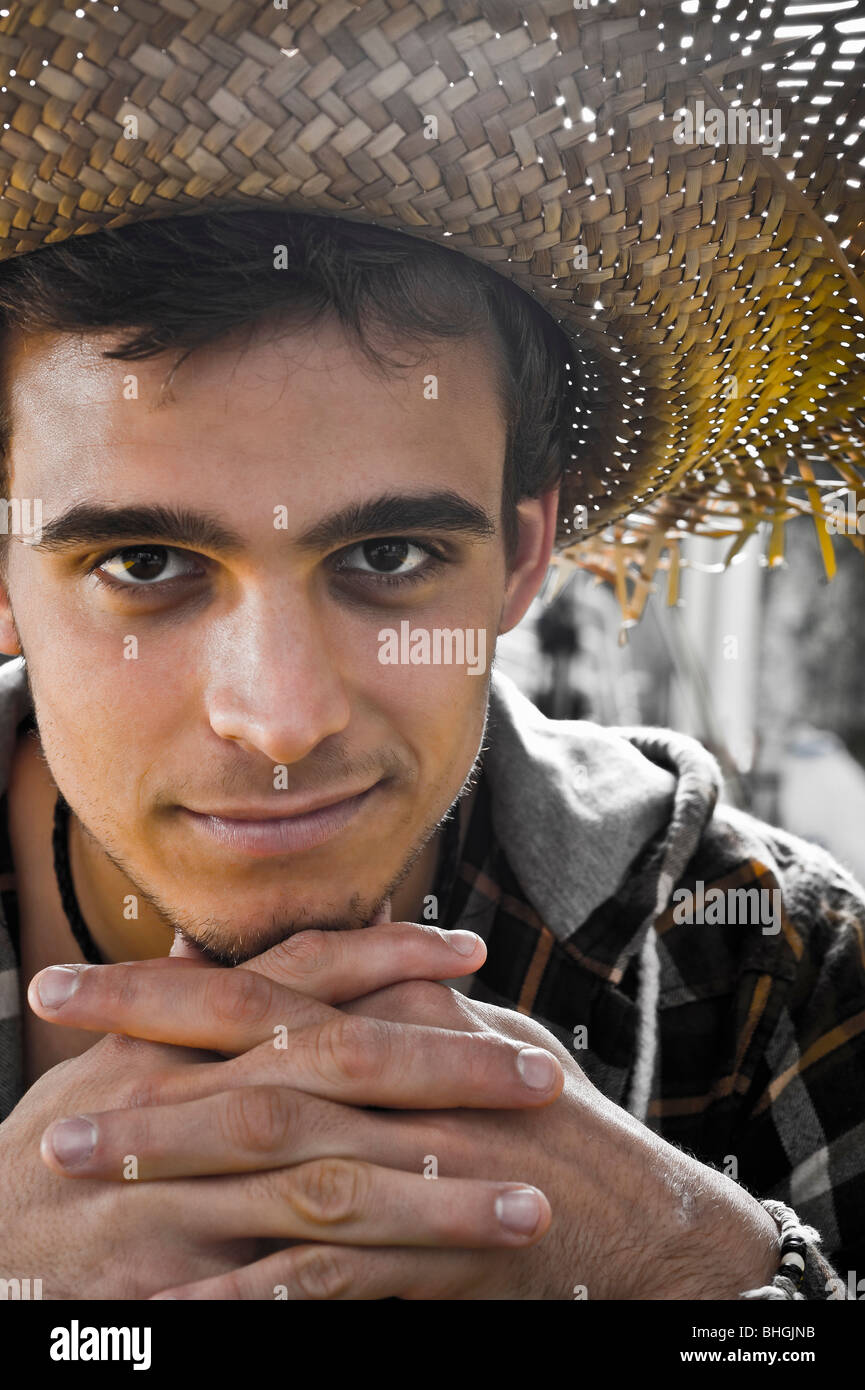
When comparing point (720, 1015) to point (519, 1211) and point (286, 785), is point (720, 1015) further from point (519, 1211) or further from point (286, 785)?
point (286, 785)

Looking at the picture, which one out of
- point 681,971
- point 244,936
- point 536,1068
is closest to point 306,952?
point 244,936

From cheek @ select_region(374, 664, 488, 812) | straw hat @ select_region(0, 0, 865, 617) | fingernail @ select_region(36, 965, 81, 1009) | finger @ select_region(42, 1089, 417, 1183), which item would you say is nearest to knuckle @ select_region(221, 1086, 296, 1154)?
finger @ select_region(42, 1089, 417, 1183)

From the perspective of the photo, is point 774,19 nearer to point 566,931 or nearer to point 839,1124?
point 566,931

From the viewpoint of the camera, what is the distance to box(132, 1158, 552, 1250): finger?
3.80 feet

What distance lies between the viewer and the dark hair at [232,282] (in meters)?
1.31

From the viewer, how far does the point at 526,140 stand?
1203 mm

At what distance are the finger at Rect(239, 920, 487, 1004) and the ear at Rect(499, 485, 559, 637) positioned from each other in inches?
26.8

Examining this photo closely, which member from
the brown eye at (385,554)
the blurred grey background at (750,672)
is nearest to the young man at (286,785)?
the brown eye at (385,554)

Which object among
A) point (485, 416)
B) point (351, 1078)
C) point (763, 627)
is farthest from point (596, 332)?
point (763, 627)

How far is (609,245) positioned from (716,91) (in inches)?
7.2

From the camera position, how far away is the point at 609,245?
133cm

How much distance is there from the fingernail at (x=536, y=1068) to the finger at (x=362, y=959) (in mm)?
115

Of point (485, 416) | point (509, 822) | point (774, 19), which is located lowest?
point (509, 822)

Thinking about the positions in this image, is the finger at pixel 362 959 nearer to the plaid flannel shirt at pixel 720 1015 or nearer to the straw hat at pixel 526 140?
the plaid flannel shirt at pixel 720 1015
